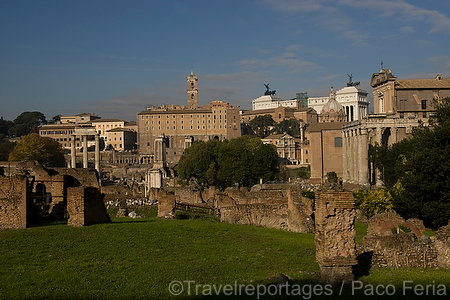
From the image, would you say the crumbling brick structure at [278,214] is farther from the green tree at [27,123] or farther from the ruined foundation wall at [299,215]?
the green tree at [27,123]

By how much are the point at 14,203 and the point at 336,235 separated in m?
9.25

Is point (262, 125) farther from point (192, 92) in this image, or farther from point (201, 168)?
point (201, 168)

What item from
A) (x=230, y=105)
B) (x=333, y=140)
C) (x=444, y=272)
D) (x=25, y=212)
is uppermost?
(x=230, y=105)

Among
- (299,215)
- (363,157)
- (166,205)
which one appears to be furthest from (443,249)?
(363,157)

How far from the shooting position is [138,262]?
12250mm

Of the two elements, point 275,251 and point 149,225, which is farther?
point 149,225

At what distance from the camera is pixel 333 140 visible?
7362 centimetres

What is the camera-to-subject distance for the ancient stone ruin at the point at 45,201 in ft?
50.8

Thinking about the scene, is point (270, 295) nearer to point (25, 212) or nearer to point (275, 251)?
point (275, 251)

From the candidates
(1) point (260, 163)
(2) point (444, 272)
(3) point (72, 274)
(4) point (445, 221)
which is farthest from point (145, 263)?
(1) point (260, 163)

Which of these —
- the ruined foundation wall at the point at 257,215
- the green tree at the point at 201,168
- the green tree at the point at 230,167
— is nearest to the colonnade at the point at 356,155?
the green tree at the point at 230,167

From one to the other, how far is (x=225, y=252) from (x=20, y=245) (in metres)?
4.91

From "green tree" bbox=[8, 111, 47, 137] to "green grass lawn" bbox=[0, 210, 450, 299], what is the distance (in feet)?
491

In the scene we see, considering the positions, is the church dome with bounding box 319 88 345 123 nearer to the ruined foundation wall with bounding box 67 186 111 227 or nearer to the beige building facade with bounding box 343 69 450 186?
the beige building facade with bounding box 343 69 450 186
